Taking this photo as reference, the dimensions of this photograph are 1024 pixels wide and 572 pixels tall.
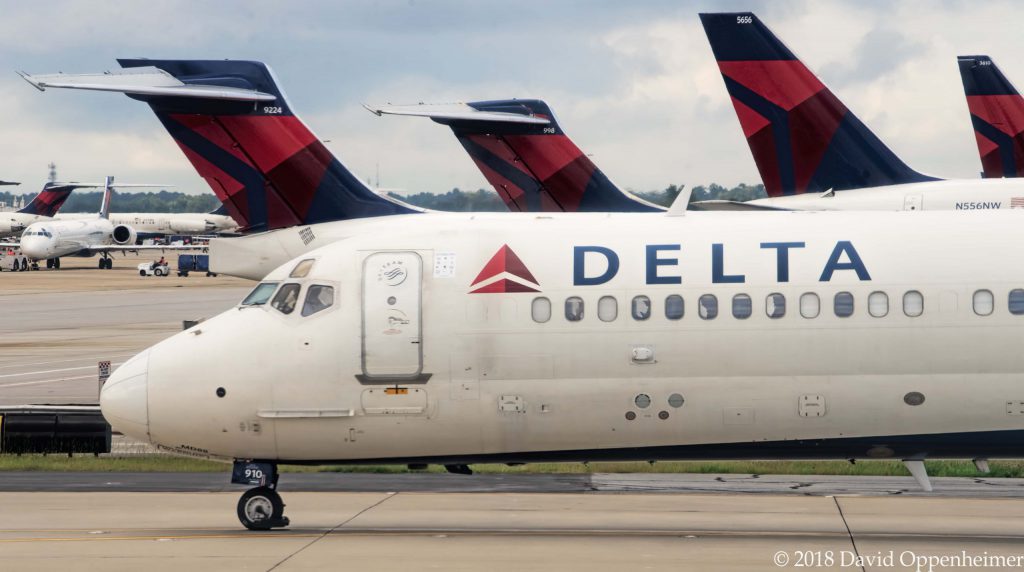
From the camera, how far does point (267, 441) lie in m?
15.0

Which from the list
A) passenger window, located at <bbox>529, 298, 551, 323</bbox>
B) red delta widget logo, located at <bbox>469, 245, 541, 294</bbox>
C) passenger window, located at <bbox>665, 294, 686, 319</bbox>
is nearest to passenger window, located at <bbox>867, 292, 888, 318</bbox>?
passenger window, located at <bbox>665, 294, 686, 319</bbox>

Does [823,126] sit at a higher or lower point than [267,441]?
higher

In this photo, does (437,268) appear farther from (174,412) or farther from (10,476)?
(10,476)

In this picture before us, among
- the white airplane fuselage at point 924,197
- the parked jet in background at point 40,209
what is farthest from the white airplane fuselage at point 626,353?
the parked jet in background at point 40,209

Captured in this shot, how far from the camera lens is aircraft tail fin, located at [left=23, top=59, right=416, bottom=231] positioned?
22250mm

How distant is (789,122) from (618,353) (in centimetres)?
1346

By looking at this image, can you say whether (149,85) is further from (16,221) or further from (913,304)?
(16,221)

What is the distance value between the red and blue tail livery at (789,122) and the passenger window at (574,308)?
42.2ft

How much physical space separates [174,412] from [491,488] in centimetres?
598

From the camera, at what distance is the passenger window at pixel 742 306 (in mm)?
14586

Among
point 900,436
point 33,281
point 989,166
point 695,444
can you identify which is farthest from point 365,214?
point 33,281

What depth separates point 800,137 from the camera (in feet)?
87.2

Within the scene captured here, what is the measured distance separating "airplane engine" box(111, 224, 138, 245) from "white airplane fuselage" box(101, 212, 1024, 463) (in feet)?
312

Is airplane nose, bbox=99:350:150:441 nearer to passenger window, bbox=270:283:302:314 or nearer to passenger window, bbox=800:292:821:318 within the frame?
passenger window, bbox=270:283:302:314
